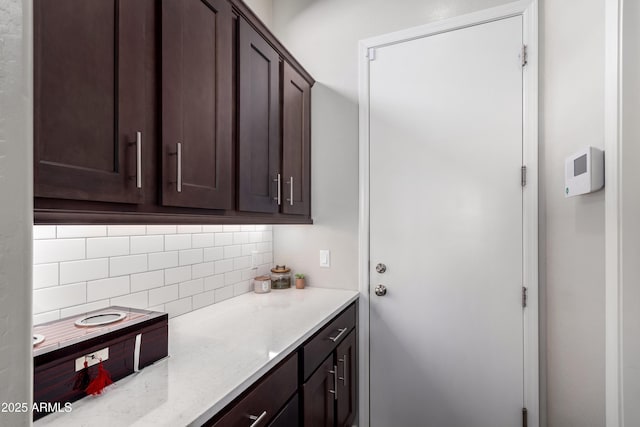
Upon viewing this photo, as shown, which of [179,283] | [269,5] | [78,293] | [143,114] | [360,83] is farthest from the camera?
[269,5]

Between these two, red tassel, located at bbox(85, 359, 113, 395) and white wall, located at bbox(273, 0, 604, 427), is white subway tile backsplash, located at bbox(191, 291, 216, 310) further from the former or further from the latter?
red tassel, located at bbox(85, 359, 113, 395)

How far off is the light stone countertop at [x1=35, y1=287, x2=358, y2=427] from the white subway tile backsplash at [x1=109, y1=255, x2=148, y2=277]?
Result: 30cm

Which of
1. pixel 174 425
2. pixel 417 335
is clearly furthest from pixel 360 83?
pixel 174 425

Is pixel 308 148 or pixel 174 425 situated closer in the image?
pixel 174 425

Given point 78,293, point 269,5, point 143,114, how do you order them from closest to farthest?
1. point 143,114
2. point 78,293
3. point 269,5

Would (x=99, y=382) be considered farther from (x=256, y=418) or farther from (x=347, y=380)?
(x=347, y=380)

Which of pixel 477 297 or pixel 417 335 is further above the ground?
pixel 477 297

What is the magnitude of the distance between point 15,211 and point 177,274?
55.1 inches

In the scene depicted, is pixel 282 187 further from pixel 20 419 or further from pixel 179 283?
pixel 20 419

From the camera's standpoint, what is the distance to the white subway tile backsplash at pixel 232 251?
187cm

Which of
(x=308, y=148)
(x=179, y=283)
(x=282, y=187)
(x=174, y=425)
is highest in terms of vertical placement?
(x=308, y=148)

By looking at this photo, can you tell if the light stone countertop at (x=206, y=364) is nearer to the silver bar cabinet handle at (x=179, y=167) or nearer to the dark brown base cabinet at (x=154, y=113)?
the dark brown base cabinet at (x=154, y=113)

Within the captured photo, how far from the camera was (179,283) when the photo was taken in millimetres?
1553

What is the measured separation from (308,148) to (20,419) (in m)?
2.04
